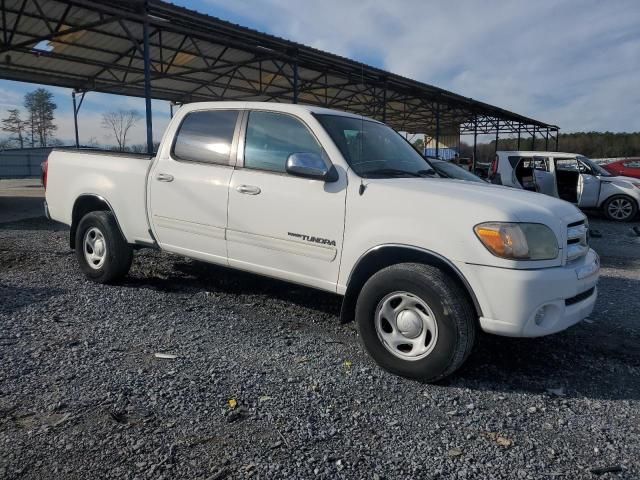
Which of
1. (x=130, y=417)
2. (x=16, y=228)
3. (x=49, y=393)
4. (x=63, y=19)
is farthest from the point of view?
(x=63, y=19)

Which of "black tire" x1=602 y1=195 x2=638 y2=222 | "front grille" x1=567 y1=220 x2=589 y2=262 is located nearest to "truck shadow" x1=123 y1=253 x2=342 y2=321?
"front grille" x1=567 y1=220 x2=589 y2=262

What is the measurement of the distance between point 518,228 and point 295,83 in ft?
38.8

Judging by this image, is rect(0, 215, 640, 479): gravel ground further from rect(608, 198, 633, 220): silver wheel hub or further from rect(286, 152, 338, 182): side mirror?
rect(608, 198, 633, 220): silver wheel hub

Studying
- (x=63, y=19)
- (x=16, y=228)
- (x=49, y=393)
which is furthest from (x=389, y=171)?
(x=63, y=19)

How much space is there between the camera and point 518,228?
304 cm

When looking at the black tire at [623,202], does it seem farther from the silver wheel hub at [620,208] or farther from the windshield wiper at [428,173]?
the windshield wiper at [428,173]

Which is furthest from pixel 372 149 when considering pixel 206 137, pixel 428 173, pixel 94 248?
pixel 94 248

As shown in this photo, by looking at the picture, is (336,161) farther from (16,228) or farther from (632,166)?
(632,166)

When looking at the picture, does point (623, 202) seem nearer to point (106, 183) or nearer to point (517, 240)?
point (517, 240)

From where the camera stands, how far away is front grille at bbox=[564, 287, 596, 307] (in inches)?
126

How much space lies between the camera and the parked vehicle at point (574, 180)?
41.4 feet

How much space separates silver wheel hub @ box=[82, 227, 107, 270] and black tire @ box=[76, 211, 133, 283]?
0.05 ft

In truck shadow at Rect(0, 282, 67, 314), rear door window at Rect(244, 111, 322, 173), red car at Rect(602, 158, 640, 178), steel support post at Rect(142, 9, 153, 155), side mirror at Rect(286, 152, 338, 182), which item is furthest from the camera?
red car at Rect(602, 158, 640, 178)

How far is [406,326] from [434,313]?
0.26 m
